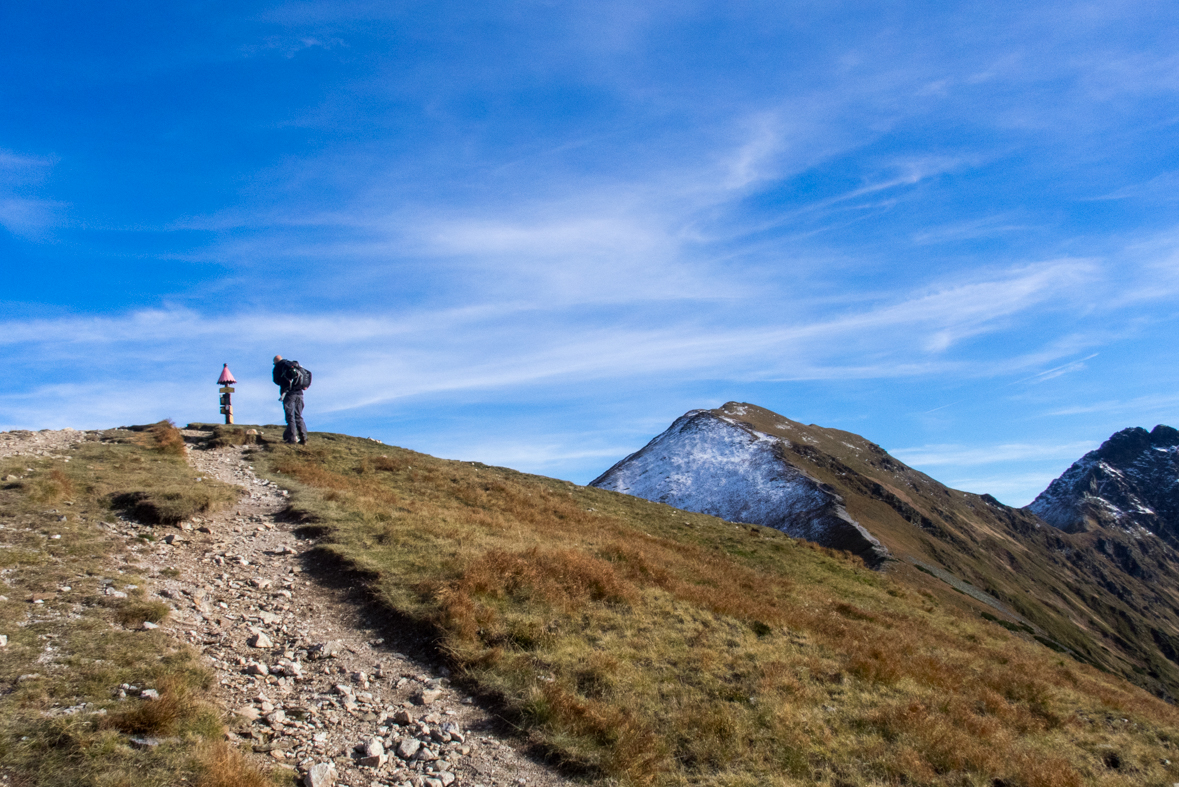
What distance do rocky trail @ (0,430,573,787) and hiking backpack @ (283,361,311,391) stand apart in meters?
13.0

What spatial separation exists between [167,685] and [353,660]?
2.71 meters

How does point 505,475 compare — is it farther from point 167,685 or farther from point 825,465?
point 825,465

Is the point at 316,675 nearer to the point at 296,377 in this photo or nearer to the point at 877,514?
the point at 296,377

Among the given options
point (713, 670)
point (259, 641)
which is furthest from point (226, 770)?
point (713, 670)

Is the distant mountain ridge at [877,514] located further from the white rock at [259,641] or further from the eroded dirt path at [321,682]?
the white rock at [259,641]

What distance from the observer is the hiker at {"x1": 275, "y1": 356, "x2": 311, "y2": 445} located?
1065 inches

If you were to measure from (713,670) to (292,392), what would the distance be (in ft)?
76.5

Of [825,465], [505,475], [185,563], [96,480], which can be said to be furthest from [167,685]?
[825,465]

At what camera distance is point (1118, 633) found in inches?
5822

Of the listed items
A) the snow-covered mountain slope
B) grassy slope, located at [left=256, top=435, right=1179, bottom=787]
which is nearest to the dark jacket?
grassy slope, located at [left=256, top=435, right=1179, bottom=787]

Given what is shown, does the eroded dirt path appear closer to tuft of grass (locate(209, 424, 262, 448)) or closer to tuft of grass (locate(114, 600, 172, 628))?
tuft of grass (locate(114, 600, 172, 628))

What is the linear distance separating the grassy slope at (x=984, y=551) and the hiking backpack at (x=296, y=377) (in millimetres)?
44753

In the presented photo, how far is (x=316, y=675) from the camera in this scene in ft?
30.1

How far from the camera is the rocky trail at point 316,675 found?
7289mm
